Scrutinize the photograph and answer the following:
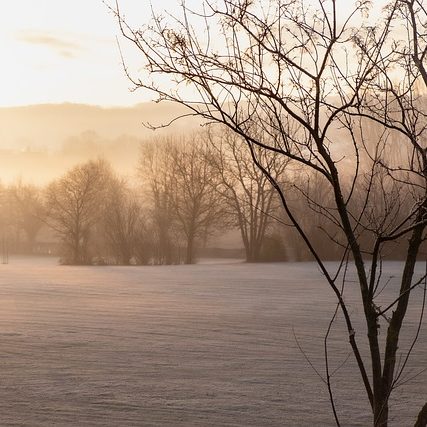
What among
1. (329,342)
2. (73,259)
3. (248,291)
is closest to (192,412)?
(329,342)

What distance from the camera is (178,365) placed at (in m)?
9.49

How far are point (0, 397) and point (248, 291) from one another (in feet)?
44.9

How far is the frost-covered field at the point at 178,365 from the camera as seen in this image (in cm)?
723

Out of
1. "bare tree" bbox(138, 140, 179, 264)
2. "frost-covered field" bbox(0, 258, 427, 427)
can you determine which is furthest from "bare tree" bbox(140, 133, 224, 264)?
"frost-covered field" bbox(0, 258, 427, 427)

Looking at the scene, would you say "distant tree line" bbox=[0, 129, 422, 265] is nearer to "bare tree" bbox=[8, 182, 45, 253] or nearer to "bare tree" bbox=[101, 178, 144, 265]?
"bare tree" bbox=[101, 178, 144, 265]

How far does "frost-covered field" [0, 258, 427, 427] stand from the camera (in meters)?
7.23

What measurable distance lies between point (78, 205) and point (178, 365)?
132ft

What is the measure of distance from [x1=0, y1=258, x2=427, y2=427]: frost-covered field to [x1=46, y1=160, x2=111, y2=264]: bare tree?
2936 cm

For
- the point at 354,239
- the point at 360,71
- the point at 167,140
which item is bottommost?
the point at 354,239

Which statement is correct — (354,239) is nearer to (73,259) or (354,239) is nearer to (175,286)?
(175,286)

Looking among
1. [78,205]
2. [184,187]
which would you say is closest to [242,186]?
[184,187]

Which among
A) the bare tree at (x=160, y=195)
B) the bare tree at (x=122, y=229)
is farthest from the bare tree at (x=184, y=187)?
the bare tree at (x=122, y=229)

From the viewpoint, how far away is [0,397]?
25.4 ft

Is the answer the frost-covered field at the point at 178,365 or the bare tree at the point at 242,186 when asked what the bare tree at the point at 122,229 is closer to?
the bare tree at the point at 242,186
